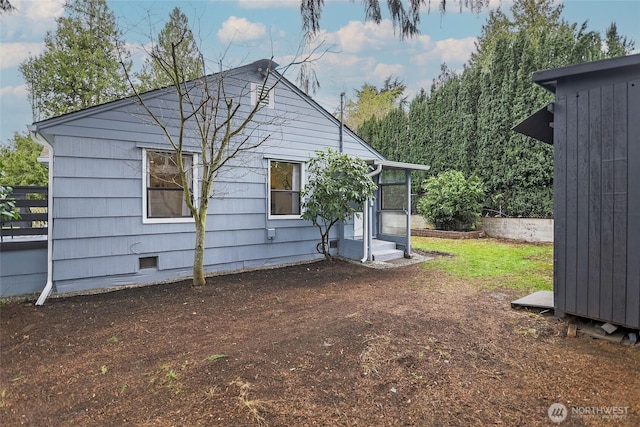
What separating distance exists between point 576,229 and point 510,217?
7644 millimetres

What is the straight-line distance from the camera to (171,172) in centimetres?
548

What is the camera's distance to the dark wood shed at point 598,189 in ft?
9.11

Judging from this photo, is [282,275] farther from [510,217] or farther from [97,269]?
[510,217]

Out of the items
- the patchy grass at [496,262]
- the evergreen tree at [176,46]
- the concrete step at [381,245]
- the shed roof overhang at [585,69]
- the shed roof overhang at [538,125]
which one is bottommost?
the patchy grass at [496,262]

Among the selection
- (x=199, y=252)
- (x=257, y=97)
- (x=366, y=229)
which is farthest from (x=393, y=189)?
(x=199, y=252)

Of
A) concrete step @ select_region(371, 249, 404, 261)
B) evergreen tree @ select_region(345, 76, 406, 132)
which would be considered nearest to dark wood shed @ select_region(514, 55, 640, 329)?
concrete step @ select_region(371, 249, 404, 261)

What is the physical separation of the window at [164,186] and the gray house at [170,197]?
0.05 ft

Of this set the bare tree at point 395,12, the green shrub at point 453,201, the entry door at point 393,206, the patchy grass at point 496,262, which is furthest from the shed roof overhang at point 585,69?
the green shrub at point 453,201

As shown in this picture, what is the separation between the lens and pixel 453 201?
33.4 ft

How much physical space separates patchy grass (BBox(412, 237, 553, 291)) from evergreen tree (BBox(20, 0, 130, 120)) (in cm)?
1256

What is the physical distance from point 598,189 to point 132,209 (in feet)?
19.0

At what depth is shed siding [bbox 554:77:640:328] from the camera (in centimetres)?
278

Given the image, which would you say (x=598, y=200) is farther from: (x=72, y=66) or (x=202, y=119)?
(x=72, y=66)

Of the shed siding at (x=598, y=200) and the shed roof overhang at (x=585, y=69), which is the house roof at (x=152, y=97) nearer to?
the shed roof overhang at (x=585, y=69)
